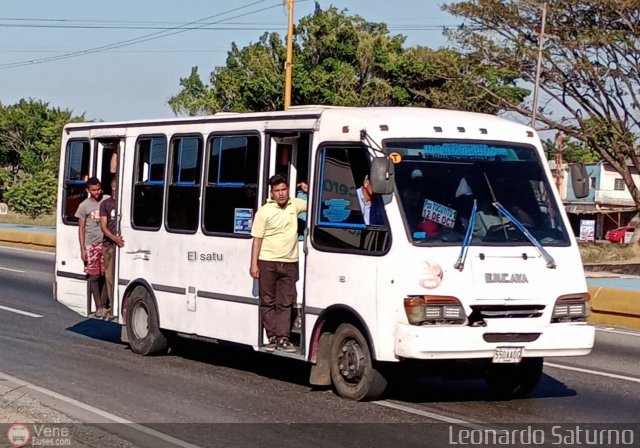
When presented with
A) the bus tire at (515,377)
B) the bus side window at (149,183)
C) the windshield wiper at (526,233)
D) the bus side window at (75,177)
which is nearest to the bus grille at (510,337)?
the windshield wiper at (526,233)

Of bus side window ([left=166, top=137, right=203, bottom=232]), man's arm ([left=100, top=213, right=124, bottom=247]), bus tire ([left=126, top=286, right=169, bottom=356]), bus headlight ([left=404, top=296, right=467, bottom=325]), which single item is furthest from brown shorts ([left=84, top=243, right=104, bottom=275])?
bus headlight ([left=404, top=296, right=467, bottom=325])

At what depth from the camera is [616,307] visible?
18297 millimetres

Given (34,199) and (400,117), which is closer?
(400,117)

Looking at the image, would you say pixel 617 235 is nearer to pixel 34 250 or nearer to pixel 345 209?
pixel 34 250

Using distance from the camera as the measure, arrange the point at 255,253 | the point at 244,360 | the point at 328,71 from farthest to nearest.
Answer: the point at 328,71
the point at 244,360
the point at 255,253

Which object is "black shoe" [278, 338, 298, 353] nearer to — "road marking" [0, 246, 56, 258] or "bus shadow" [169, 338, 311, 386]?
"bus shadow" [169, 338, 311, 386]

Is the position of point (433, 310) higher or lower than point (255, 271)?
lower

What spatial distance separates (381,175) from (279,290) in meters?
1.90

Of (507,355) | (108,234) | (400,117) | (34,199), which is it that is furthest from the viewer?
(34,199)

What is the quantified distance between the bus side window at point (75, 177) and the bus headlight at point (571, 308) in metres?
7.04

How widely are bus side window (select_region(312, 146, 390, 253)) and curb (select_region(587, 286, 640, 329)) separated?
327 inches

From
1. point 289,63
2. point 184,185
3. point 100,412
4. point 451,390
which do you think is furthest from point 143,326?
point 289,63

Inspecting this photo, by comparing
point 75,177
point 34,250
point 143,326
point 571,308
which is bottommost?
point 143,326

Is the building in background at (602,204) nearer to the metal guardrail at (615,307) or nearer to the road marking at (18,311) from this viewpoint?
the metal guardrail at (615,307)
